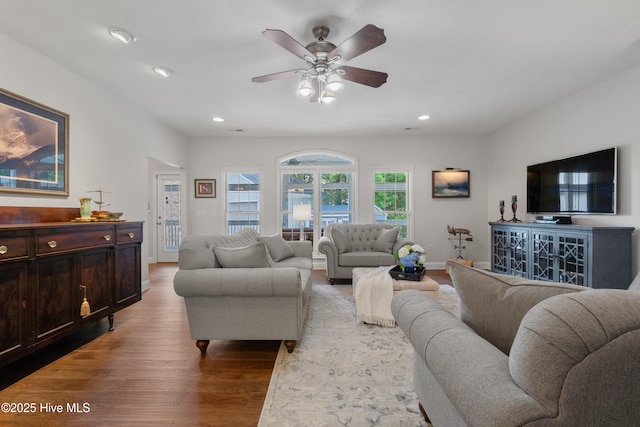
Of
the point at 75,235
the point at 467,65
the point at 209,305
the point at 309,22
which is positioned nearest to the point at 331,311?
the point at 209,305

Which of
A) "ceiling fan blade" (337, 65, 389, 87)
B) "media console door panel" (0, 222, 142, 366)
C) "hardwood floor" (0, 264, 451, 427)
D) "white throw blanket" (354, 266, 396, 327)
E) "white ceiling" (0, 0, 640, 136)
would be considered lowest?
"hardwood floor" (0, 264, 451, 427)

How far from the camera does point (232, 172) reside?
18.9 ft

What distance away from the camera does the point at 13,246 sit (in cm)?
185

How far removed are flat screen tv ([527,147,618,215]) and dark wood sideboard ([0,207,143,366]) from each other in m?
5.31

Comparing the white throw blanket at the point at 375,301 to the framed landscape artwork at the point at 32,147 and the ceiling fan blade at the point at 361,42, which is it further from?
the framed landscape artwork at the point at 32,147

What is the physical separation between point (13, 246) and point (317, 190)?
4469mm

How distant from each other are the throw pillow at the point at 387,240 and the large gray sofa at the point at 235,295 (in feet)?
8.91

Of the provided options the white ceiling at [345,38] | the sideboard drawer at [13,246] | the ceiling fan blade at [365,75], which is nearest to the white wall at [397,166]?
the white ceiling at [345,38]

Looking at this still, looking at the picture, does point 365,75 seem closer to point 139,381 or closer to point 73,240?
point 73,240

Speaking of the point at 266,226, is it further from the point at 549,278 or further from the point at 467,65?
the point at 549,278

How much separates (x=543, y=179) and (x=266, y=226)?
4.80 meters

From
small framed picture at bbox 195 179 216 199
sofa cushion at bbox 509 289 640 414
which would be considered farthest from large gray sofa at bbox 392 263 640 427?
small framed picture at bbox 195 179 216 199

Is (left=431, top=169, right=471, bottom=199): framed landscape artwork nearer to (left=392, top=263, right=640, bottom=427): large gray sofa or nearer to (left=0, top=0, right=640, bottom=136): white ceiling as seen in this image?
(left=0, top=0, right=640, bottom=136): white ceiling

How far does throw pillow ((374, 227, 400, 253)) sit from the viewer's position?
182 inches
